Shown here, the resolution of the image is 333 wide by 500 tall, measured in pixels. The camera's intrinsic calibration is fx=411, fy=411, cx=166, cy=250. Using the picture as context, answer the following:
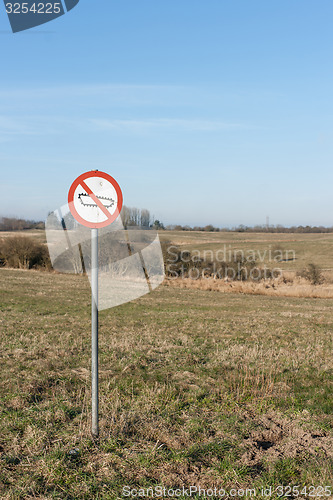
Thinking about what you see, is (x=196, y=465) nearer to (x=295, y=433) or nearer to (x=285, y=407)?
(x=295, y=433)

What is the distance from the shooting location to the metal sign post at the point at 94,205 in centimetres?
481

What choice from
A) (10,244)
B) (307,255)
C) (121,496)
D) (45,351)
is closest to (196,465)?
(121,496)

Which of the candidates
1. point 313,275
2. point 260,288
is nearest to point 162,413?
point 260,288

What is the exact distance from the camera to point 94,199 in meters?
4.86

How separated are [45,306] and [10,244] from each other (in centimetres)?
2869

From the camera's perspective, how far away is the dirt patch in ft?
15.1

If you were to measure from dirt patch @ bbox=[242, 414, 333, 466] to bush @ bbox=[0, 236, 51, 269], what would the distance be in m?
39.6

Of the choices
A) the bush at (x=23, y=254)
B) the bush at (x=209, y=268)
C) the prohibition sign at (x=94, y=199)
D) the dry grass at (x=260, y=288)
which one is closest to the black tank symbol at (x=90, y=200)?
the prohibition sign at (x=94, y=199)

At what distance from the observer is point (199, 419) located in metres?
5.49

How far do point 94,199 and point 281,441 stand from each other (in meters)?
3.67

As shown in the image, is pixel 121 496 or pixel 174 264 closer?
pixel 121 496
